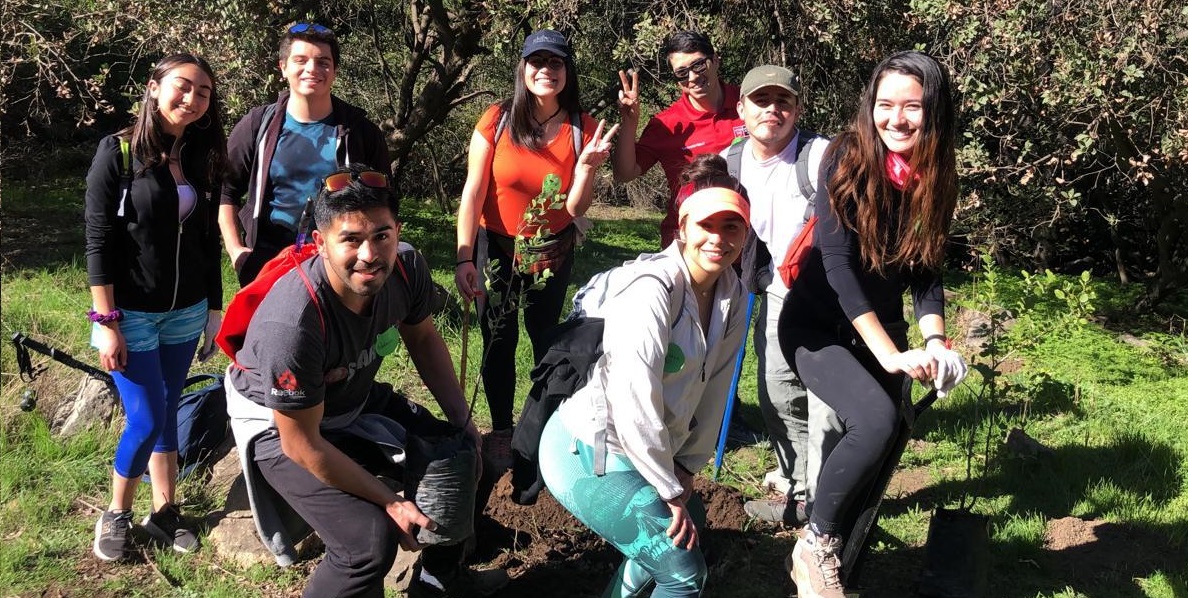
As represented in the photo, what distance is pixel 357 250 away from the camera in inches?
109

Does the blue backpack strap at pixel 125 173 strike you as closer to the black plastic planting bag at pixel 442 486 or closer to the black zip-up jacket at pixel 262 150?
the black zip-up jacket at pixel 262 150

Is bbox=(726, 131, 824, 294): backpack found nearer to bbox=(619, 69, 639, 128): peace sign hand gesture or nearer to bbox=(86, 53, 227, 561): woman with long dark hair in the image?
bbox=(619, 69, 639, 128): peace sign hand gesture

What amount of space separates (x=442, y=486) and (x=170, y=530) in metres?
1.46

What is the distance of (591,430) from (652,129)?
1.99m

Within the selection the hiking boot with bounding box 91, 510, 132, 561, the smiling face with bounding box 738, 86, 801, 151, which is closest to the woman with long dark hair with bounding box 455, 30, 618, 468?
the smiling face with bounding box 738, 86, 801, 151

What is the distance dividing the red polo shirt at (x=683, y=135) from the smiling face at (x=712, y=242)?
4.54 feet

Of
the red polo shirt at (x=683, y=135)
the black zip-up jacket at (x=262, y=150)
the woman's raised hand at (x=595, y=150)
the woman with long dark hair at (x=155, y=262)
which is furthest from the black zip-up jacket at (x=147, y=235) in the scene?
the red polo shirt at (x=683, y=135)

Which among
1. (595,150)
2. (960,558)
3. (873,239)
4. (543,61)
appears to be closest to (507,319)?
(595,150)

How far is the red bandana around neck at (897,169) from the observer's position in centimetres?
320

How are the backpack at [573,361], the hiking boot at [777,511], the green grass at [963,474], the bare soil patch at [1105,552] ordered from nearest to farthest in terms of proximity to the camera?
the backpack at [573,361] < the green grass at [963,474] < the bare soil patch at [1105,552] < the hiking boot at [777,511]

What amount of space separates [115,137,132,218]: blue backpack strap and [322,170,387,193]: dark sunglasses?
103 centimetres

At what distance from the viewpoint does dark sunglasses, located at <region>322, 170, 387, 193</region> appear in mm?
2863

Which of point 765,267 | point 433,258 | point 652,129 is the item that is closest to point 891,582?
point 765,267

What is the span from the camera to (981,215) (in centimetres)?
824
